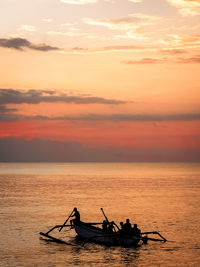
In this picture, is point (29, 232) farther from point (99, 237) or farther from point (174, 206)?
point (174, 206)

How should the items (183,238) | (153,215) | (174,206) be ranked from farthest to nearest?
(174,206), (153,215), (183,238)

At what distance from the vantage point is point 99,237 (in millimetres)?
36531

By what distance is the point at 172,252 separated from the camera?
33906 mm

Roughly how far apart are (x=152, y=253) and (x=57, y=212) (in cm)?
3000

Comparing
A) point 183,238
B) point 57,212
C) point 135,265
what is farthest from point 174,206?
point 135,265

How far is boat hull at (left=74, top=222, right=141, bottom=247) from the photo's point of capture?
35281 millimetres

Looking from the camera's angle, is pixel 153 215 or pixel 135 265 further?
pixel 153 215

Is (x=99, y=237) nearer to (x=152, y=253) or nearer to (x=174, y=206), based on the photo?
(x=152, y=253)

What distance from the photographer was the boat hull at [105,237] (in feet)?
116

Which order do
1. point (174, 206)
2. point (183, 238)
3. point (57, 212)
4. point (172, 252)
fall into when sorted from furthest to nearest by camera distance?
point (174, 206)
point (57, 212)
point (183, 238)
point (172, 252)

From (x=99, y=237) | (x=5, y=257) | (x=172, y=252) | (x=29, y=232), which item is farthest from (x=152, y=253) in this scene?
(x=29, y=232)

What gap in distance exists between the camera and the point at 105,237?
3600cm

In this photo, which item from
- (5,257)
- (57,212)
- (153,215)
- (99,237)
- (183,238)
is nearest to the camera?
(5,257)

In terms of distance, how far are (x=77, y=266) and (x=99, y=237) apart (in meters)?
6.92
